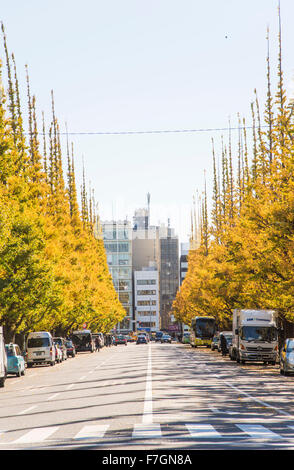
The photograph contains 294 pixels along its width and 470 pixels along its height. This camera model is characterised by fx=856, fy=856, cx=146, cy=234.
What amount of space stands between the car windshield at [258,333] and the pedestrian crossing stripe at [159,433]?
1261 inches

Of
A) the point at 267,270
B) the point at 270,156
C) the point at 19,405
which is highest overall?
the point at 270,156

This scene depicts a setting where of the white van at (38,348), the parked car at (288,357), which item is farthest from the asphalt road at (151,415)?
the white van at (38,348)

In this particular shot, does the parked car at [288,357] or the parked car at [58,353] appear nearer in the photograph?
the parked car at [288,357]

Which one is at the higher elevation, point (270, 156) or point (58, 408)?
point (270, 156)

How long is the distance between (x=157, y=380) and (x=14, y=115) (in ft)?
89.3

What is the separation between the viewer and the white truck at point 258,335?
158 ft

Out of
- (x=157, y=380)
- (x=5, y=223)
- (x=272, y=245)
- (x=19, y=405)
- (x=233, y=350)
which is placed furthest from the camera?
(x=233, y=350)

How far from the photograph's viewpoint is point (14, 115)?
5506 cm

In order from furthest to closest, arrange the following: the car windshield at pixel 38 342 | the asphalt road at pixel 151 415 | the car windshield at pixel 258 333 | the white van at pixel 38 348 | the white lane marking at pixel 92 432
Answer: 1. the white van at pixel 38 348
2. the car windshield at pixel 38 342
3. the car windshield at pixel 258 333
4. the white lane marking at pixel 92 432
5. the asphalt road at pixel 151 415

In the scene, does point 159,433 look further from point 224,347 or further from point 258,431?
point 224,347

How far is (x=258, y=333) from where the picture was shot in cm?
4825

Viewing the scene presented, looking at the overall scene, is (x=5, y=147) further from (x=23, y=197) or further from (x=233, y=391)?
(x=233, y=391)

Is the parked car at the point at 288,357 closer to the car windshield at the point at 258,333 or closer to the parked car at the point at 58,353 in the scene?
the car windshield at the point at 258,333
